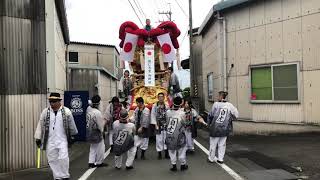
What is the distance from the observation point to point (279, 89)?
16406 millimetres

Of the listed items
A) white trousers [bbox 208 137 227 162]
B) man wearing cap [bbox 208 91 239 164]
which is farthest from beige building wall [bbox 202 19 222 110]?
white trousers [bbox 208 137 227 162]

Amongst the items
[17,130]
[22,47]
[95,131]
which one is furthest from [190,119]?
[22,47]

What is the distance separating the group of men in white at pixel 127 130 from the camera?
329 inches

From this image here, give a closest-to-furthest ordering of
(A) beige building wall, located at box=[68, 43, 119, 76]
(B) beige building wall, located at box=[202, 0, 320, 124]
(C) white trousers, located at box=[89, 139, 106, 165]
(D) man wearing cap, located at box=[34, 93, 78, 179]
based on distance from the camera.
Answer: (D) man wearing cap, located at box=[34, 93, 78, 179] < (C) white trousers, located at box=[89, 139, 106, 165] < (B) beige building wall, located at box=[202, 0, 320, 124] < (A) beige building wall, located at box=[68, 43, 119, 76]

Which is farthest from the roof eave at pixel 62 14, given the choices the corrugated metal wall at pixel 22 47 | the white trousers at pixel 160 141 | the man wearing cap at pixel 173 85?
the white trousers at pixel 160 141

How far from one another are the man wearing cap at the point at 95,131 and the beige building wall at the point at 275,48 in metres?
7.69

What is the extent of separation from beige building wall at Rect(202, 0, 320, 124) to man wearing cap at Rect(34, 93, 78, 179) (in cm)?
959

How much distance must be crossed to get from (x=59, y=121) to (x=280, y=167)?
5.03 metres

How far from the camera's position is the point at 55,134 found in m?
8.33

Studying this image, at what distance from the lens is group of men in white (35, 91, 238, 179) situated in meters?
8.35

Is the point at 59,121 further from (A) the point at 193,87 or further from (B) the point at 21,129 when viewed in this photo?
(A) the point at 193,87

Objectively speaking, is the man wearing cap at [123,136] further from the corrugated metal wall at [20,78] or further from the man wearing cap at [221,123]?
the man wearing cap at [221,123]

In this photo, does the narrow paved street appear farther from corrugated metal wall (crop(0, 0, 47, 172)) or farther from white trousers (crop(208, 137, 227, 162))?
corrugated metal wall (crop(0, 0, 47, 172))

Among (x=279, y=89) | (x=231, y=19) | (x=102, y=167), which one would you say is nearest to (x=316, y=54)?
(x=279, y=89)
